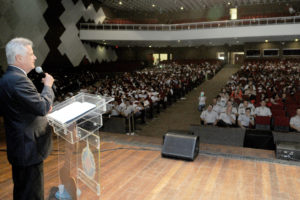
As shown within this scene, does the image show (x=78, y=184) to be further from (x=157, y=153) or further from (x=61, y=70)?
(x=61, y=70)

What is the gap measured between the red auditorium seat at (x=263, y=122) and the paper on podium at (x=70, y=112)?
551 cm

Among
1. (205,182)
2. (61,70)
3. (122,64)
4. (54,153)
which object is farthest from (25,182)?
(122,64)

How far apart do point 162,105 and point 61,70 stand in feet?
32.2

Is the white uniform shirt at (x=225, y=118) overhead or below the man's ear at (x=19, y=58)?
below

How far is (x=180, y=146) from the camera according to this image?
3838 mm


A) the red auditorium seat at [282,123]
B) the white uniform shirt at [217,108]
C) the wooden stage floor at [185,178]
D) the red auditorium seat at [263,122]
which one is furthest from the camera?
the white uniform shirt at [217,108]

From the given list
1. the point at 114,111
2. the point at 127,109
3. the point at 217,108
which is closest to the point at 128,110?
the point at 127,109

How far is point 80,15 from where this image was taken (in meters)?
20.6

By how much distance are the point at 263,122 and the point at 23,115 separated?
19.7 ft

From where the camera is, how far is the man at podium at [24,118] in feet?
5.71

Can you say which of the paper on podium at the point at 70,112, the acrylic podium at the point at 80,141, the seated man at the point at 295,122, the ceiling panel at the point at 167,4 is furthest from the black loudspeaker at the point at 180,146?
the ceiling panel at the point at 167,4

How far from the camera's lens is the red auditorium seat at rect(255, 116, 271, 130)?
6.39m

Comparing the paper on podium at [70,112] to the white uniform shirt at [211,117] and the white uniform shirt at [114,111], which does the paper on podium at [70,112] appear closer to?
the white uniform shirt at [211,117]

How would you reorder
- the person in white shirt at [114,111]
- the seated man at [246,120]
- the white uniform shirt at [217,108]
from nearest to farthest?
the seated man at [246,120] < the white uniform shirt at [217,108] < the person in white shirt at [114,111]
